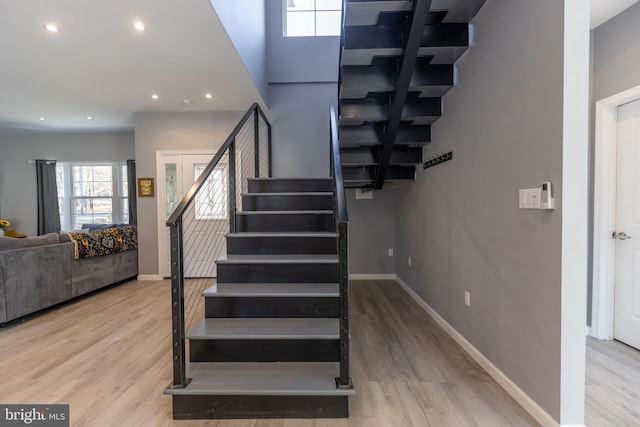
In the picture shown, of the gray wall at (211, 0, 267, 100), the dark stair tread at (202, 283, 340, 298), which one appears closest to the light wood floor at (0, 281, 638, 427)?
the dark stair tread at (202, 283, 340, 298)

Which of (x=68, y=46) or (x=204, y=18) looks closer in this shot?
(x=204, y=18)

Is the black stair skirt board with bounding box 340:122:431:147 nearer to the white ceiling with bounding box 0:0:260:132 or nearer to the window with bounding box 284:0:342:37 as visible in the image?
the white ceiling with bounding box 0:0:260:132

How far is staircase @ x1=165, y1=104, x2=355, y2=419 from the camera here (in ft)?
5.38

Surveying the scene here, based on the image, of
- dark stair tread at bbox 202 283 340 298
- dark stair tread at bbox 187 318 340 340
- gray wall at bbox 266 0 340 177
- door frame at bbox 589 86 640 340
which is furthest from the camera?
gray wall at bbox 266 0 340 177

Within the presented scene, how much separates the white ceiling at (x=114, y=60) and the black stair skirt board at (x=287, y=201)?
1372mm

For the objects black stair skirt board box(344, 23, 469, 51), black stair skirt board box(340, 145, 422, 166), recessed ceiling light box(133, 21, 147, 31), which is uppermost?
recessed ceiling light box(133, 21, 147, 31)

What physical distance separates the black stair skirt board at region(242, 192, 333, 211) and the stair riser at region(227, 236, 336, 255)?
1.84ft

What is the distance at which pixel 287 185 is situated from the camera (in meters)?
3.37

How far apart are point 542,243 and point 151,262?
4.97 m

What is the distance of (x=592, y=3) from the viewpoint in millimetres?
2223

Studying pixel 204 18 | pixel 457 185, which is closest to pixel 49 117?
pixel 204 18

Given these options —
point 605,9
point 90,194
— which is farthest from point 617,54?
point 90,194

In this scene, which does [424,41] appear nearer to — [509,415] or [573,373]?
[573,373]

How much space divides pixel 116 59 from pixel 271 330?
294 cm
